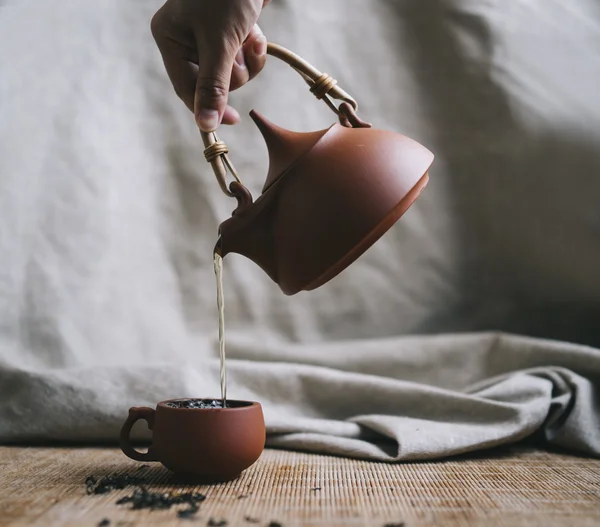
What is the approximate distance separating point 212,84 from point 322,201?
0.75 ft

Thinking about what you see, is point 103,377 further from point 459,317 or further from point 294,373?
point 459,317

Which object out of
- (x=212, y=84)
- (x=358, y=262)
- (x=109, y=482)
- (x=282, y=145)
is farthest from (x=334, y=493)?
(x=358, y=262)

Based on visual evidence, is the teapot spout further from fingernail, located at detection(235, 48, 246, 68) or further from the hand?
fingernail, located at detection(235, 48, 246, 68)

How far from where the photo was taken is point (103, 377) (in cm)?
121

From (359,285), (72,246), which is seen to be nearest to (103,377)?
(72,246)

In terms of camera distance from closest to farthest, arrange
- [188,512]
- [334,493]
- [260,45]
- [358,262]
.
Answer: [188,512]
[334,493]
[260,45]
[358,262]

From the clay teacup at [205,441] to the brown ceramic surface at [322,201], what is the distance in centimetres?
18

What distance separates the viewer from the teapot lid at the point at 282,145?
81 centimetres

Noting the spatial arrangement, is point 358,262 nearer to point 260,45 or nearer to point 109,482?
point 260,45

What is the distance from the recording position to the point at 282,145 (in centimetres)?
83

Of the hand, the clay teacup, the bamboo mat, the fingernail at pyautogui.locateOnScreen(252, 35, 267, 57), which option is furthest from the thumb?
the bamboo mat

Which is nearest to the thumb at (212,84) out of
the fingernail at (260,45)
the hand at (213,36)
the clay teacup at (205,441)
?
the hand at (213,36)

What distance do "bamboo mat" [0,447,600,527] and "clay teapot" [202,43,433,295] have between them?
24 centimetres

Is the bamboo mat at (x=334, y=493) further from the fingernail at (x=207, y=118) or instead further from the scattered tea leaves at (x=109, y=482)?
the fingernail at (x=207, y=118)
